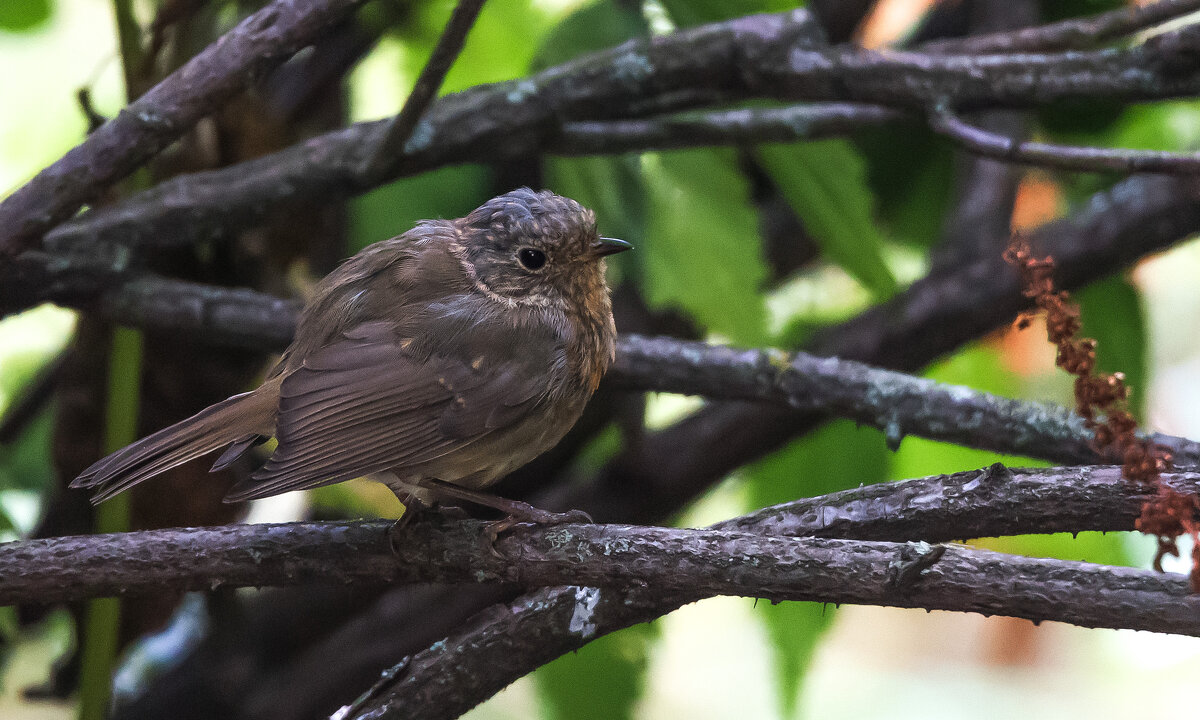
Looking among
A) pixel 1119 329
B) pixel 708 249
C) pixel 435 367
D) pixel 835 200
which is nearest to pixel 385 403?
pixel 435 367

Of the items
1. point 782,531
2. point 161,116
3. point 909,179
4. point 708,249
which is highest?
point 909,179

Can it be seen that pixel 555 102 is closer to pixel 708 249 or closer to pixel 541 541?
pixel 708 249

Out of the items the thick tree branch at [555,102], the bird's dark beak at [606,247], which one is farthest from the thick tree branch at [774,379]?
the bird's dark beak at [606,247]

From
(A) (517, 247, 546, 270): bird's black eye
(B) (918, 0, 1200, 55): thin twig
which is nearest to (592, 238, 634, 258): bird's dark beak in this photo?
(A) (517, 247, 546, 270): bird's black eye

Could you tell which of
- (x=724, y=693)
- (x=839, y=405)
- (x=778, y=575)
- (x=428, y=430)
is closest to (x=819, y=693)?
(x=724, y=693)

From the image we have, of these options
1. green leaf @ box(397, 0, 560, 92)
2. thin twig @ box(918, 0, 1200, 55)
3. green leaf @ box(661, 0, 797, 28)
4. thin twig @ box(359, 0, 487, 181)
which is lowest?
thin twig @ box(359, 0, 487, 181)

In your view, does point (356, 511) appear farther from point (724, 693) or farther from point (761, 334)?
point (724, 693)

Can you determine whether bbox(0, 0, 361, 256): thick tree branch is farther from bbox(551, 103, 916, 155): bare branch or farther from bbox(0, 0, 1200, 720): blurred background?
bbox(551, 103, 916, 155): bare branch
